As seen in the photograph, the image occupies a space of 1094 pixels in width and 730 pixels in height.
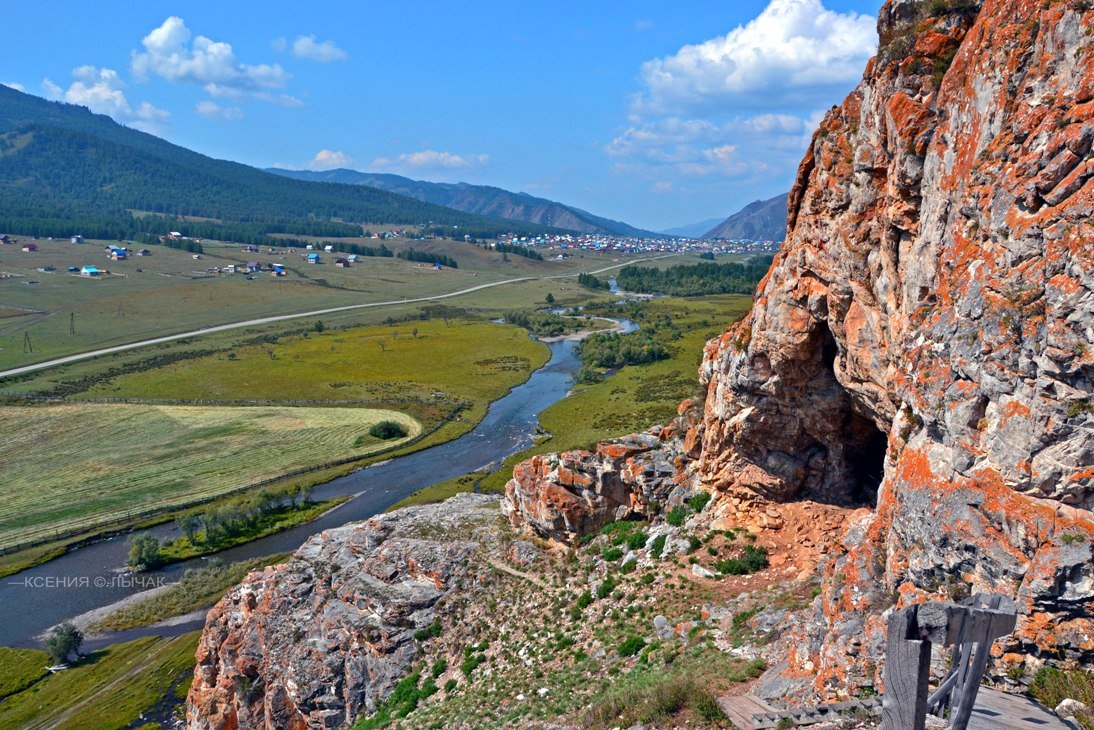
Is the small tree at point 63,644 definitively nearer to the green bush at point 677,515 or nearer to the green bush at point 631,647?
the green bush at point 677,515

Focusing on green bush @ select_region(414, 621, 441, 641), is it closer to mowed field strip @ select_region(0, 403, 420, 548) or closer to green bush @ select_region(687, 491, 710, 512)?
green bush @ select_region(687, 491, 710, 512)

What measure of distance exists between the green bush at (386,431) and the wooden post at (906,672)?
2966 inches

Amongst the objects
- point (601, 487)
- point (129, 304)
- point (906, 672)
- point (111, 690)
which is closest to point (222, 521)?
point (111, 690)

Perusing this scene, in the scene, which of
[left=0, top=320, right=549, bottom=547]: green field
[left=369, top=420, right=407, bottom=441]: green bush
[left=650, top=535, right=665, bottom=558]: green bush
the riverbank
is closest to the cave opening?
[left=650, top=535, right=665, bottom=558]: green bush

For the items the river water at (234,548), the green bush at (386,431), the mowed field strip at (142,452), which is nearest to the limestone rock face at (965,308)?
the river water at (234,548)

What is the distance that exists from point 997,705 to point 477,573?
68.1 feet

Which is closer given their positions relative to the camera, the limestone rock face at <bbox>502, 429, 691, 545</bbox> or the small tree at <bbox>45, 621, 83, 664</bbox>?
the limestone rock face at <bbox>502, 429, 691, 545</bbox>

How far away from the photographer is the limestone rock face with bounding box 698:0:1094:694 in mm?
11078

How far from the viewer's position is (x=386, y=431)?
263 ft

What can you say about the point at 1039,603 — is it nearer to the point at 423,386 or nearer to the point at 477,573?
the point at 477,573

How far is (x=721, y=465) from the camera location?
25859 mm

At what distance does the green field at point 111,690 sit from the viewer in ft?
121

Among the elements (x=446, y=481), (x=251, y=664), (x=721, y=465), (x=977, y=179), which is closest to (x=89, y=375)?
(x=446, y=481)

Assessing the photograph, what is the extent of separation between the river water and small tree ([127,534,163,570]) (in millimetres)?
698
